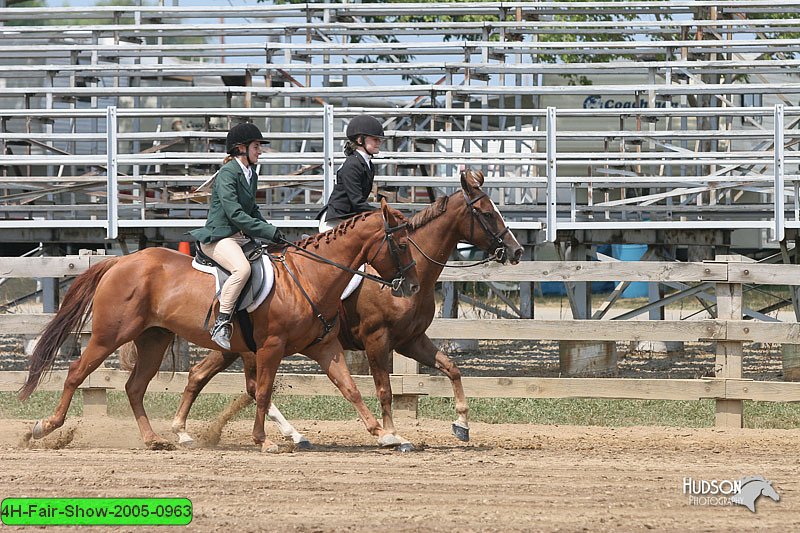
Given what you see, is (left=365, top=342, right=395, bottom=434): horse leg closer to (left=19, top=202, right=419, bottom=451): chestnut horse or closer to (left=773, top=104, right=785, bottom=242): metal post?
(left=19, top=202, right=419, bottom=451): chestnut horse

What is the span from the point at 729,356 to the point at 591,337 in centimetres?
125

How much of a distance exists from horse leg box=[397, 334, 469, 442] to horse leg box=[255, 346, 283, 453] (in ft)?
4.02

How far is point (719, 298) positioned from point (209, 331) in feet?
15.5

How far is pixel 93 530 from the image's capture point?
5902mm

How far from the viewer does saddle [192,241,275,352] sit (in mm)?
8586

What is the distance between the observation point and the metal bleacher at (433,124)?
13367 mm

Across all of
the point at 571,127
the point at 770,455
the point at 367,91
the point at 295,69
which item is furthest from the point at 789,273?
the point at 571,127

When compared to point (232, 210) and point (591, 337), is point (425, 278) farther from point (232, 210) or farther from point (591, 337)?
point (591, 337)

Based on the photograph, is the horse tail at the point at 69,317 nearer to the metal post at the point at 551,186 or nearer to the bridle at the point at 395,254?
the bridle at the point at 395,254

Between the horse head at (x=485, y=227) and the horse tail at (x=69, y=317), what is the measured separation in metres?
2.85

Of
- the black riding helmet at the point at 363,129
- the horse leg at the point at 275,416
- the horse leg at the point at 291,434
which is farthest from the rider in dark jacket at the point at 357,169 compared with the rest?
the horse leg at the point at 291,434

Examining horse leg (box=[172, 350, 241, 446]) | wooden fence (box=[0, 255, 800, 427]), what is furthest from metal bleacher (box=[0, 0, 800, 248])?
horse leg (box=[172, 350, 241, 446])

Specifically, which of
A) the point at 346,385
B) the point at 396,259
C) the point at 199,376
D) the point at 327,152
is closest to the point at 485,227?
the point at 396,259

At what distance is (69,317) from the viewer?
9.12m
